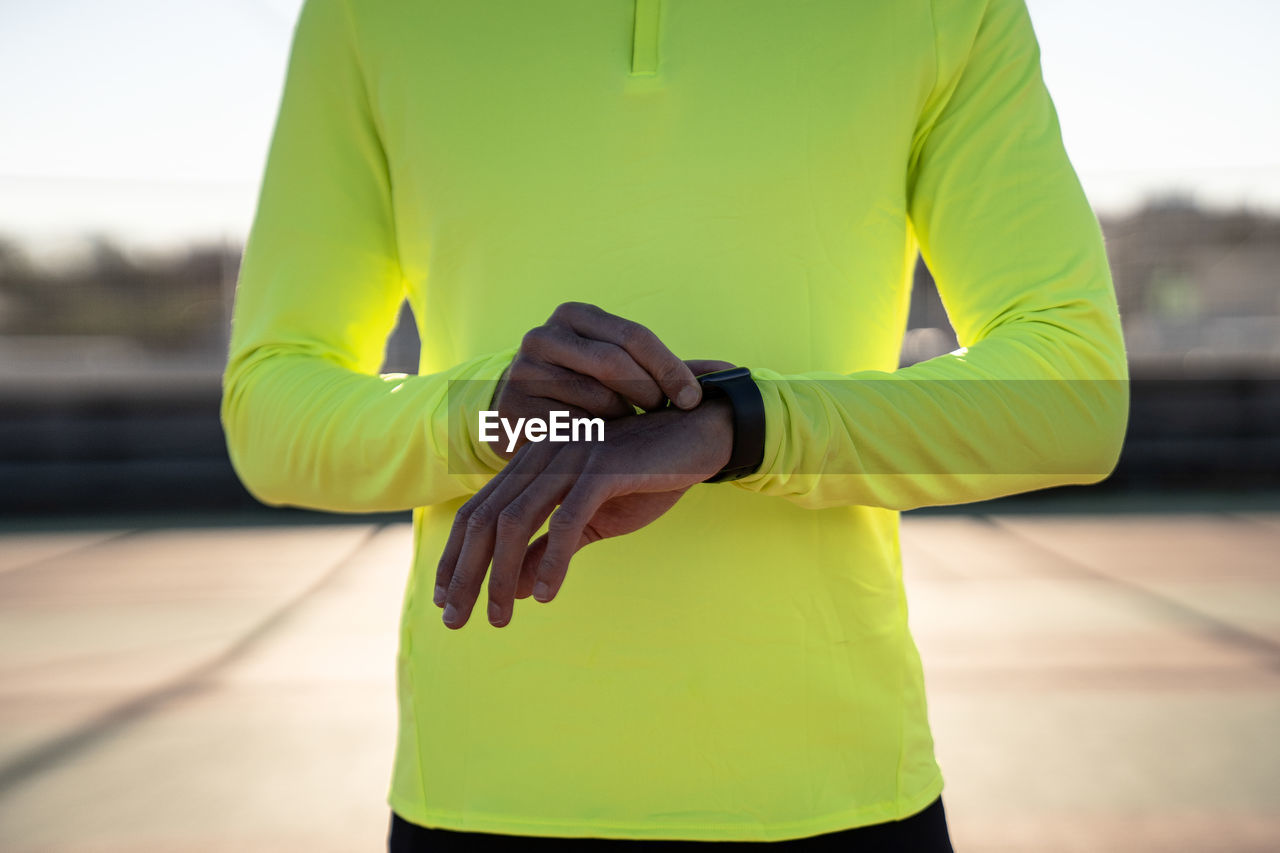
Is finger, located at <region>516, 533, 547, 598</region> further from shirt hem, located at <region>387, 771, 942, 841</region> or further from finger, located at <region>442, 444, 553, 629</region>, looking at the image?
shirt hem, located at <region>387, 771, 942, 841</region>

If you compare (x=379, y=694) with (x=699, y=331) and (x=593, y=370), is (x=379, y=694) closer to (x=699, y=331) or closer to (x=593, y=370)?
(x=699, y=331)

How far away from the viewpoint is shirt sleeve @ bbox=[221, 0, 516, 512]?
0.82m

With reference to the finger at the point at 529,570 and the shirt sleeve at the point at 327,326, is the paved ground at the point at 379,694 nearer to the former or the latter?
the shirt sleeve at the point at 327,326

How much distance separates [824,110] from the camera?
0.85 meters

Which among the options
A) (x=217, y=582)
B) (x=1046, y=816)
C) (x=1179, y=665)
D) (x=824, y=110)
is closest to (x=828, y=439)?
(x=824, y=110)

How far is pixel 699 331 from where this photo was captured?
0.84 metres

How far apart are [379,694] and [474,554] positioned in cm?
298

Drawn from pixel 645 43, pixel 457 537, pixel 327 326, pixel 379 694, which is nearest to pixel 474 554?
pixel 457 537

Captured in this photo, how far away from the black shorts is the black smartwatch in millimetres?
308

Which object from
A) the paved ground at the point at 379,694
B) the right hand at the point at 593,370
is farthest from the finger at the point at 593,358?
the paved ground at the point at 379,694

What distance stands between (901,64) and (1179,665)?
3385mm

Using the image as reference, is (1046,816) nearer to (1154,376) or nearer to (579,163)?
(579,163)

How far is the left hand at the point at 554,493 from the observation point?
0.63 metres

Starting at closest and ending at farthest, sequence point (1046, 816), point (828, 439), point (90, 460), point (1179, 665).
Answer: point (828, 439) < point (1046, 816) < point (1179, 665) < point (90, 460)
